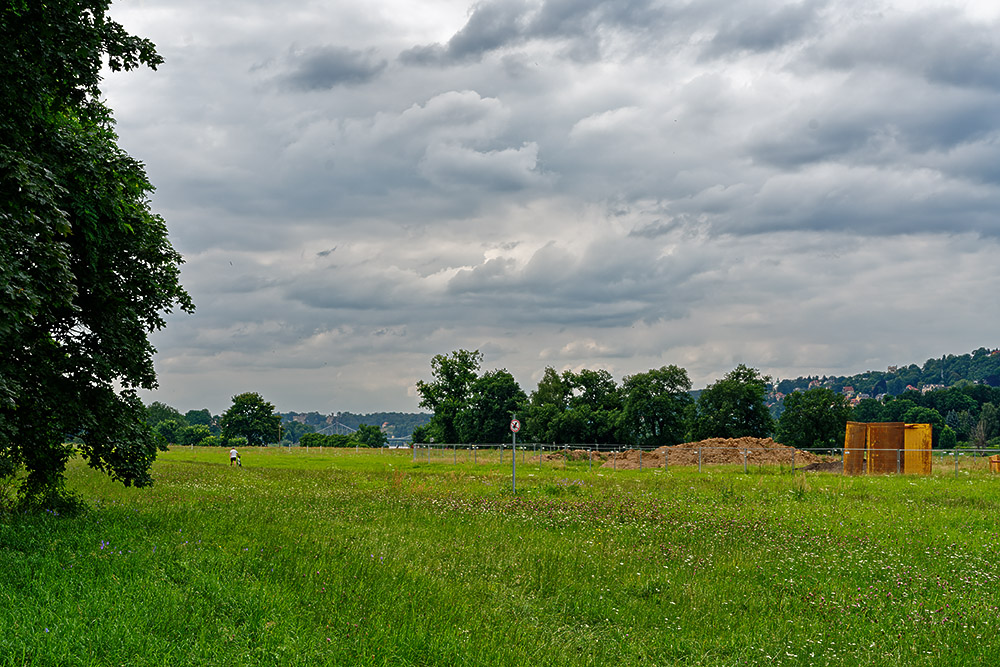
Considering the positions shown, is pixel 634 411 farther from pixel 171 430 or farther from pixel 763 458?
pixel 171 430

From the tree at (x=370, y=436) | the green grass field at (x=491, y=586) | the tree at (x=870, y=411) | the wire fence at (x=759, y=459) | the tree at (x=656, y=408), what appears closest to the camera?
the green grass field at (x=491, y=586)

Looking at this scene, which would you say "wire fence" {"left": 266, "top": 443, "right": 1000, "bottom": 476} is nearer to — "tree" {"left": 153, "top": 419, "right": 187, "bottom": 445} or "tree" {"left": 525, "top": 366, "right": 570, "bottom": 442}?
"tree" {"left": 525, "top": 366, "right": 570, "bottom": 442}

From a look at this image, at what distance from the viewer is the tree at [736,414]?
87.6 m

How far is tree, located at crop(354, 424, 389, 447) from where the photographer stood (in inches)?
5965

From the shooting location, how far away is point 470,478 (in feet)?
115

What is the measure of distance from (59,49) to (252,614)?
10277mm

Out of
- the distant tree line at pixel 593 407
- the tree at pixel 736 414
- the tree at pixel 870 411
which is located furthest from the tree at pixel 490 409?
the tree at pixel 870 411

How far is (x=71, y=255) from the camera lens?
14.3m

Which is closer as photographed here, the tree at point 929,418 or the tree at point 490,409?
the tree at point 490,409

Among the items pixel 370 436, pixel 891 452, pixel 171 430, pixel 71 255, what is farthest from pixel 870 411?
pixel 71 255

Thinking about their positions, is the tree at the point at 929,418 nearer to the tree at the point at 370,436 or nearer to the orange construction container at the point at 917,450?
the tree at the point at 370,436

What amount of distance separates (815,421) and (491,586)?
82.7 metres

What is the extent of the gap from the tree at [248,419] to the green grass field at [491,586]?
414ft

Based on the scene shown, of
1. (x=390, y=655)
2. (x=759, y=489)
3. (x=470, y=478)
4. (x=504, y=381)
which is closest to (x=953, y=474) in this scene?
(x=759, y=489)
